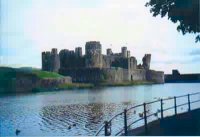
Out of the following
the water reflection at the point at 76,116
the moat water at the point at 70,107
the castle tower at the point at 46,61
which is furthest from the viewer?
the water reflection at the point at 76,116

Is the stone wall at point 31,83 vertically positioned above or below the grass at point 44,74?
below

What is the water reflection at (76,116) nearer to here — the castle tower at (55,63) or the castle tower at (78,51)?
the castle tower at (55,63)

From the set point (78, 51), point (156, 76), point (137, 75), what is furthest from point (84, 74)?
point (156, 76)

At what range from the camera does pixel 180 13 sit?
6.21 meters

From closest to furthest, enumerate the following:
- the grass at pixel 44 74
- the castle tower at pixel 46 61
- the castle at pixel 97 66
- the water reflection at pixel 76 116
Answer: the castle tower at pixel 46 61, the grass at pixel 44 74, the castle at pixel 97 66, the water reflection at pixel 76 116

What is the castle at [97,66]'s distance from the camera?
22.1 ft

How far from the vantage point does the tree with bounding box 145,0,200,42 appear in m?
6.09

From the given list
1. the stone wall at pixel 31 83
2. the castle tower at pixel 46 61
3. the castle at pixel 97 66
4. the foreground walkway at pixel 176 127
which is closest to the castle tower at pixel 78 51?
the castle at pixel 97 66

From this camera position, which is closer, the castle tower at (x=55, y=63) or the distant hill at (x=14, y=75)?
the distant hill at (x=14, y=75)

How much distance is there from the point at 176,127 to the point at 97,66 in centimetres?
231

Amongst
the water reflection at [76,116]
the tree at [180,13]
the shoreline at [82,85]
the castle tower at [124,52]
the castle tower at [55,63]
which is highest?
the tree at [180,13]

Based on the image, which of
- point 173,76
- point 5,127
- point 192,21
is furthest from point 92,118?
point 192,21

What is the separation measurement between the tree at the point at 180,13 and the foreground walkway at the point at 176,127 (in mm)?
1262

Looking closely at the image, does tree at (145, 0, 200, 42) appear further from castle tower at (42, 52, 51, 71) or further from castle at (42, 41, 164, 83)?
castle tower at (42, 52, 51, 71)
